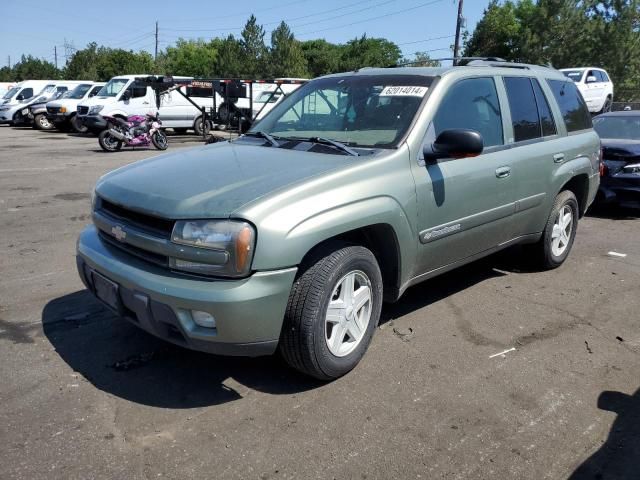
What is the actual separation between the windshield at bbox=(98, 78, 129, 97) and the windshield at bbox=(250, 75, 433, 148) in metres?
16.5

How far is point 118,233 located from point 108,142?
13477mm

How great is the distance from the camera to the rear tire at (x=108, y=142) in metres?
15.5

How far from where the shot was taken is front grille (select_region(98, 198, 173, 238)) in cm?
300

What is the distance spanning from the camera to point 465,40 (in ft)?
172

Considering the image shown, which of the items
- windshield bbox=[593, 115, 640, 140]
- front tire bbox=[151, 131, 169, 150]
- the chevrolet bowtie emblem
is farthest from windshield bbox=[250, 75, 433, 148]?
front tire bbox=[151, 131, 169, 150]

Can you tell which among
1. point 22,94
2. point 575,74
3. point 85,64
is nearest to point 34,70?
point 85,64

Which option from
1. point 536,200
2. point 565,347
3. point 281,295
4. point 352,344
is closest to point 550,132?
point 536,200

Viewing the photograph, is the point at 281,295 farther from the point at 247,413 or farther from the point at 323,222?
the point at 247,413

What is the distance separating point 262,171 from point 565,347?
7.88ft

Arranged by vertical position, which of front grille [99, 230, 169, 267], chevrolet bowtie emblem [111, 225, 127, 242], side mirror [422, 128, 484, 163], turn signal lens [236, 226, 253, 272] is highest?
side mirror [422, 128, 484, 163]

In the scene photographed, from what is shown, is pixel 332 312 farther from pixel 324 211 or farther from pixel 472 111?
pixel 472 111

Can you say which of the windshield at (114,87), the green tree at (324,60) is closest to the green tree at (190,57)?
the green tree at (324,60)

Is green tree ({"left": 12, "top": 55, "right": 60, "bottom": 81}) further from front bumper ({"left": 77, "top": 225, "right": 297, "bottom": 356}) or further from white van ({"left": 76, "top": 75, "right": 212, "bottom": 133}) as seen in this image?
front bumper ({"left": 77, "top": 225, "right": 297, "bottom": 356})

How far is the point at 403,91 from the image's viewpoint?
401cm
